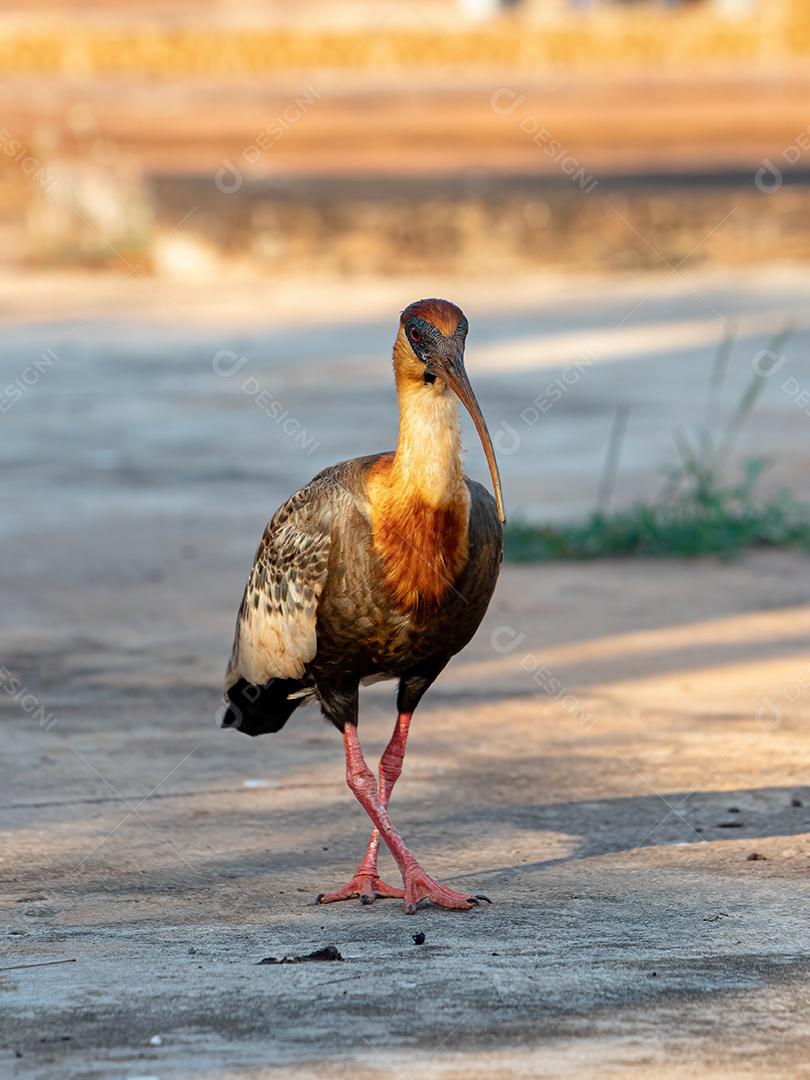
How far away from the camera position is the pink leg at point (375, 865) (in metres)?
5.83

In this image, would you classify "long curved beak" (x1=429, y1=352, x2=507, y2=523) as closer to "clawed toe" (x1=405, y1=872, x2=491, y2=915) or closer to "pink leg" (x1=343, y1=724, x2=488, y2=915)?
"pink leg" (x1=343, y1=724, x2=488, y2=915)

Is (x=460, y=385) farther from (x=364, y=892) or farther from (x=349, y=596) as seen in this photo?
(x=364, y=892)

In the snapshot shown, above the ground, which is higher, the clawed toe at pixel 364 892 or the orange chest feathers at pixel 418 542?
the orange chest feathers at pixel 418 542

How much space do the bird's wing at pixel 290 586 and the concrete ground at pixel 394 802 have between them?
2.26 ft

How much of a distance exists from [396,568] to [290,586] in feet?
1.45

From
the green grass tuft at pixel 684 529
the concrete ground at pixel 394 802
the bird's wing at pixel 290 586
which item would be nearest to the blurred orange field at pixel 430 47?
the concrete ground at pixel 394 802

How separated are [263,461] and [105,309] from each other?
7.13 meters

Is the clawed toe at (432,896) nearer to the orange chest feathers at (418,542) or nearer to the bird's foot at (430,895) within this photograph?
the bird's foot at (430,895)

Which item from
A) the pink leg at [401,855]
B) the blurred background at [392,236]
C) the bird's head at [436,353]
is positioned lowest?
the pink leg at [401,855]

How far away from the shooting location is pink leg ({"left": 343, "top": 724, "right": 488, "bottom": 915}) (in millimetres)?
5699

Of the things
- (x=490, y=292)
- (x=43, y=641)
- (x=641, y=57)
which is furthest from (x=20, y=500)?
(x=641, y=57)

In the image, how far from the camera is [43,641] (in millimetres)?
9320

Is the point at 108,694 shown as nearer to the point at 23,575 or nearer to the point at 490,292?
the point at 23,575

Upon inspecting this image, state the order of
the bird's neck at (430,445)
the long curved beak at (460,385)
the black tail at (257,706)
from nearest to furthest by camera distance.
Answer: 1. the long curved beak at (460,385)
2. the bird's neck at (430,445)
3. the black tail at (257,706)
